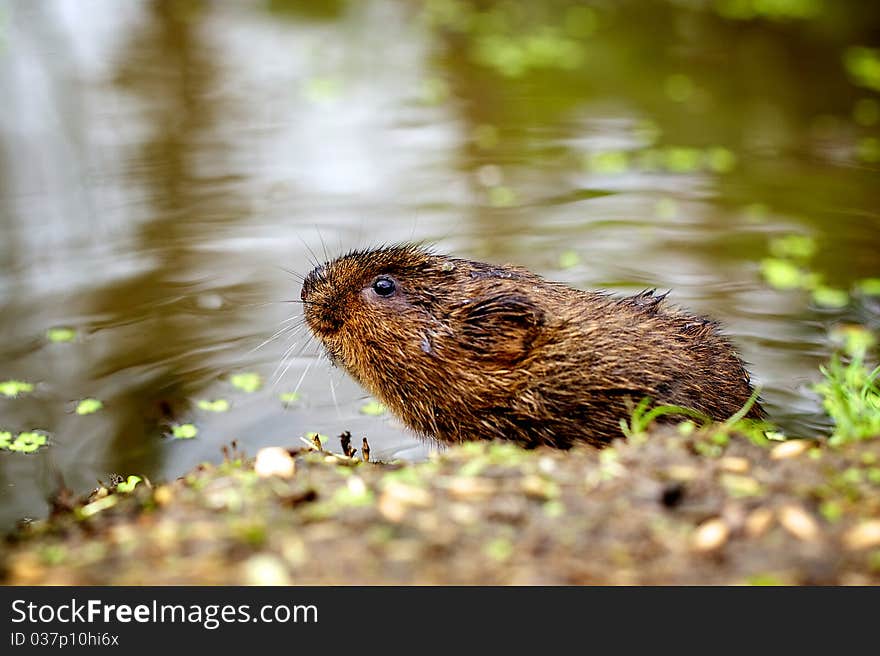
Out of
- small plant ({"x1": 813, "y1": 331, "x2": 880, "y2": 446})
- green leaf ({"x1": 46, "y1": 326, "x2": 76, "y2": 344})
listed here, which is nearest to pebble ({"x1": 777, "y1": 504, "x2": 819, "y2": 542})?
small plant ({"x1": 813, "y1": 331, "x2": 880, "y2": 446})

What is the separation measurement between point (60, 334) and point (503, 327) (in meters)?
3.20

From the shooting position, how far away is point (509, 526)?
326cm

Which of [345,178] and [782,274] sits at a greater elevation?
[345,178]

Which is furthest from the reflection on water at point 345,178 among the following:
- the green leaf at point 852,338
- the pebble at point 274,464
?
the pebble at point 274,464

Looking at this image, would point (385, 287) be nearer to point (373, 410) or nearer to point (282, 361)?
point (373, 410)

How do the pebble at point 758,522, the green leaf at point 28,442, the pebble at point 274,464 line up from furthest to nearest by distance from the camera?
the green leaf at point 28,442, the pebble at point 274,464, the pebble at point 758,522

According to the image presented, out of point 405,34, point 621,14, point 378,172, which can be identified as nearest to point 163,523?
point 378,172

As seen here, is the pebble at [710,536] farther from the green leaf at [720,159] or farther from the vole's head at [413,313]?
the green leaf at [720,159]

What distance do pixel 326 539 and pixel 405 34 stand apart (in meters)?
10.7

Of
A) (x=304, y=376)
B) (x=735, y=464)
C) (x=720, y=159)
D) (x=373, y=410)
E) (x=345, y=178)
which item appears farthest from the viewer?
(x=720, y=159)

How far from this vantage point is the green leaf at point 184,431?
5.46m

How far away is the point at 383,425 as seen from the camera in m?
5.75

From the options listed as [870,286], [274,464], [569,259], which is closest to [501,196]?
[569,259]

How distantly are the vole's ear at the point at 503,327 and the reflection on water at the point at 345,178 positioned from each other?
3.36 ft
